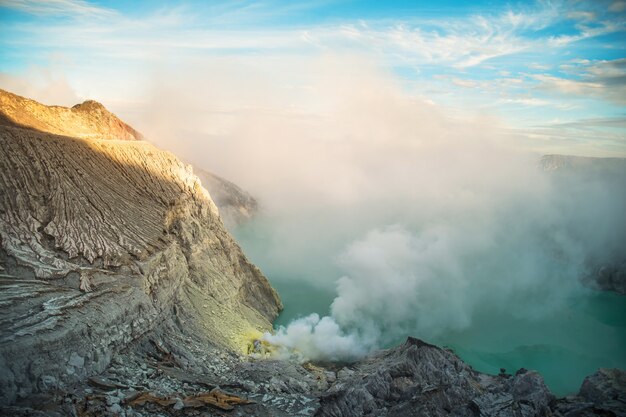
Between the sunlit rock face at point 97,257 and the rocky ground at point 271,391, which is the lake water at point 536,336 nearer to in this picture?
the sunlit rock face at point 97,257

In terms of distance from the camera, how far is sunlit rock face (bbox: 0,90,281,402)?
18.1m

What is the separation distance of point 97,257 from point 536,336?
83.2m

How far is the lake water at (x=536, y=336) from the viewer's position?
63.2 meters

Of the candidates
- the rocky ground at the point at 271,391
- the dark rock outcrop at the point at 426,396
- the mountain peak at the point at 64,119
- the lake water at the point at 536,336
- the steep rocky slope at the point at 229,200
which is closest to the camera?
the rocky ground at the point at 271,391

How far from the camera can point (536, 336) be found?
7588 cm

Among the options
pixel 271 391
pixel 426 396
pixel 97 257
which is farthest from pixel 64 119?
pixel 426 396

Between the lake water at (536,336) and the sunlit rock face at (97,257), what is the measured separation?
2039cm

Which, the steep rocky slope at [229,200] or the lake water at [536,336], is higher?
the steep rocky slope at [229,200]

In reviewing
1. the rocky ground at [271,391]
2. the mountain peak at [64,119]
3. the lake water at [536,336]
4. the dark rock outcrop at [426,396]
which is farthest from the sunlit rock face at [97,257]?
the lake water at [536,336]

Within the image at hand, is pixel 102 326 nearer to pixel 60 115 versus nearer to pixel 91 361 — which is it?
pixel 91 361

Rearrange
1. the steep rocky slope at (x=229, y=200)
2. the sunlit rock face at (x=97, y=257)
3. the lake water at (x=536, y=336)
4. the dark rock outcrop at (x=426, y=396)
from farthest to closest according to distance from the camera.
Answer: the steep rocky slope at (x=229, y=200)
the lake water at (x=536, y=336)
the dark rock outcrop at (x=426, y=396)
the sunlit rock face at (x=97, y=257)

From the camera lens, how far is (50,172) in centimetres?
3120

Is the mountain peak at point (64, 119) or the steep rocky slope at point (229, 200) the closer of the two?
the mountain peak at point (64, 119)

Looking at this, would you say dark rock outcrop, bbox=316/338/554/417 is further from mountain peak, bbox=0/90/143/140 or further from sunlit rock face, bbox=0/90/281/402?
mountain peak, bbox=0/90/143/140
